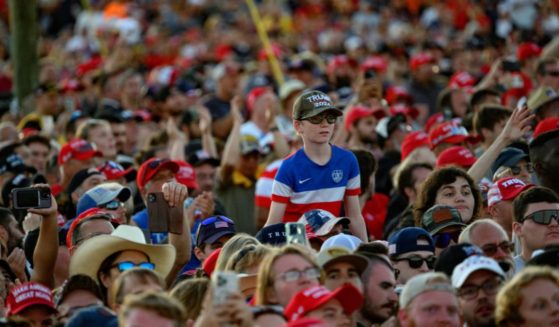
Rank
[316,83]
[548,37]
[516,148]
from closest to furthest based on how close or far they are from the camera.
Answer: [516,148]
[316,83]
[548,37]

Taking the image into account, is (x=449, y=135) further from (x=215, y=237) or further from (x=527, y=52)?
(x=527, y=52)

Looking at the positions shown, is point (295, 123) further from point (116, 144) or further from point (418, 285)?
point (116, 144)

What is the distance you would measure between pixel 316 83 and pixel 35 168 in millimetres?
6272

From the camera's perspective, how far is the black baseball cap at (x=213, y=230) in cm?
1059

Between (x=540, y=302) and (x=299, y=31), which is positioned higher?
(x=299, y=31)

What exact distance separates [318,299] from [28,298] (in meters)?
1.89

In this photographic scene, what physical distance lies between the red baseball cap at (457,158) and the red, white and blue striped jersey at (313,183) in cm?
221

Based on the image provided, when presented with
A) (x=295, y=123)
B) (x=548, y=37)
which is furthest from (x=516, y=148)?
(x=548, y=37)

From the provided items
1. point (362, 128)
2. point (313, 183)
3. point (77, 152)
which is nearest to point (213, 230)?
point (313, 183)

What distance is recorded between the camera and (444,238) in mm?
10375

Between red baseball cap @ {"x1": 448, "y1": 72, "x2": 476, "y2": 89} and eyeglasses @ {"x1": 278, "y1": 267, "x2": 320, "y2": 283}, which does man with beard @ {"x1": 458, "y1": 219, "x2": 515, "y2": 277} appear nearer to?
eyeglasses @ {"x1": 278, "y1": 267, "x2": 320, "y2": 283}

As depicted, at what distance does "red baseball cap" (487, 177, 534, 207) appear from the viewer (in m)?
10.9

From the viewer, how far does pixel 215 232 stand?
1060cm

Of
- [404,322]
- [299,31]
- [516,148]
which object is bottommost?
[404,322]
